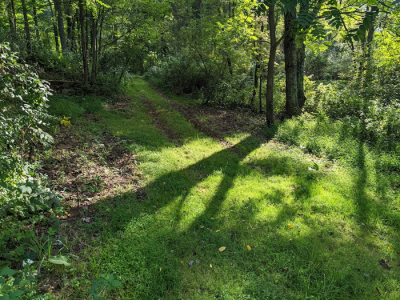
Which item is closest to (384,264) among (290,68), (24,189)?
(24,189)

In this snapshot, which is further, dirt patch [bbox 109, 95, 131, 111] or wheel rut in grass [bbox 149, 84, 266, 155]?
dirt patch [bbox 109, 95, 131, 111]

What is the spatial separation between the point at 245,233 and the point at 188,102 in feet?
34.6

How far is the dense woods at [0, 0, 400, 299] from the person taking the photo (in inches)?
111

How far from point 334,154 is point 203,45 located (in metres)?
8.56

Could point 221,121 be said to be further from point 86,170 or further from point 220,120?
point 86,170

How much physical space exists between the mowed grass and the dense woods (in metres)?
0.07

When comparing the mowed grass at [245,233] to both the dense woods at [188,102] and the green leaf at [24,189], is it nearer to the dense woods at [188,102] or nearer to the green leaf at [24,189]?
the dense woods at [188,102]

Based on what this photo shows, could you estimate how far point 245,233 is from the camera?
3.82 m

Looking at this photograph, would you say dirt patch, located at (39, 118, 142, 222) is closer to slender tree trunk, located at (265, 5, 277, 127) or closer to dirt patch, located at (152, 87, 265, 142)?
dirt patch, located at (152, 87, 265, 142)

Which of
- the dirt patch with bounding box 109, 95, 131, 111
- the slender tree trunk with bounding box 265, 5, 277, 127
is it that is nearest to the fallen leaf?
the slender tree trunk with bounding box 265, 5, 277, 127

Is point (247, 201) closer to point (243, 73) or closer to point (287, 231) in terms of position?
point (287, 231)

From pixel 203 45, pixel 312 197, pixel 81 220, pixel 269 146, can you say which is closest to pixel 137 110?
pixel 203 45

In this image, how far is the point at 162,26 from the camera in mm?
12055

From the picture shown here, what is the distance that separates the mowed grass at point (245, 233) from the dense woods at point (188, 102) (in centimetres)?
7
